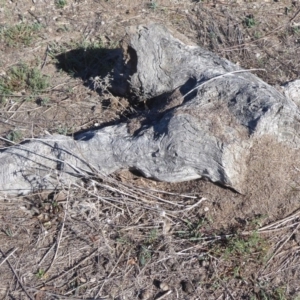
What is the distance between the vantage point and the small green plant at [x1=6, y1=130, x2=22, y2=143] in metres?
4.79

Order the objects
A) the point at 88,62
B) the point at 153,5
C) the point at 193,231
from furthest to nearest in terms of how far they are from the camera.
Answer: the point at 153,5, the point at 88,62, the point at 193,231

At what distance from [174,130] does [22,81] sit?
192 centimetres

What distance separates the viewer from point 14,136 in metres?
4.82

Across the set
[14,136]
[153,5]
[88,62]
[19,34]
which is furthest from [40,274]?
[153,5]

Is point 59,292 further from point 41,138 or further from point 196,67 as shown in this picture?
point 196,67

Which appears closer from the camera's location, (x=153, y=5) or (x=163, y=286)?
(x=163, y=286)

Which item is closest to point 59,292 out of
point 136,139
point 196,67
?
point 136,139

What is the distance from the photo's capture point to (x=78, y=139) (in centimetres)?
451

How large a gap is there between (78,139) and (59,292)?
3.71 ft

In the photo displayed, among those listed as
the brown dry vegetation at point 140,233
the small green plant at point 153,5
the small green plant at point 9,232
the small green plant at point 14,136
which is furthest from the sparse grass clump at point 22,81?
the small green plant at point 9,232

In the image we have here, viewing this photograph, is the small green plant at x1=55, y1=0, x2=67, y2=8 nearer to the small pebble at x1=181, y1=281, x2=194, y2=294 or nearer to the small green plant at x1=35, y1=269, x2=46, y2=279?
the small green plant at x1=35, y1=269, x2=46, y2=279

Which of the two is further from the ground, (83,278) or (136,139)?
(136,139)

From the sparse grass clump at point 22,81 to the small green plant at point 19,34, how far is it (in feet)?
1.42

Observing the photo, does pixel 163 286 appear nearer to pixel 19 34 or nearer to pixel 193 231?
pixel 193 231
